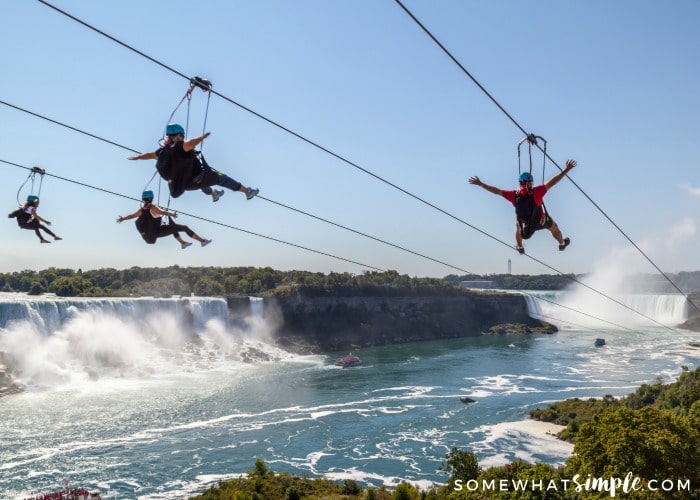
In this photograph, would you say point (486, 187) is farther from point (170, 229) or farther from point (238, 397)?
point (238, 397)

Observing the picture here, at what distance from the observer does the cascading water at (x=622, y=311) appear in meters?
96.7

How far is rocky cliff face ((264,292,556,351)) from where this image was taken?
69688 mm

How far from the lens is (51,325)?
150 feet

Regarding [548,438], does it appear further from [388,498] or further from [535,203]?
[535,203]

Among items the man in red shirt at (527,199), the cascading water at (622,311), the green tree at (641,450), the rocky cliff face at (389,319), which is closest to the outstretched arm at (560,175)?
the man in red shirt at (527,199)

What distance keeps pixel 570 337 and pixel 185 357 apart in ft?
182

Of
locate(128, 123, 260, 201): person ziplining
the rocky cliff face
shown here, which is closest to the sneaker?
locate(128, 123, 260, 201): person ziplining

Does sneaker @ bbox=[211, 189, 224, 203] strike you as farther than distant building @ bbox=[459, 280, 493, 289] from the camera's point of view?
No

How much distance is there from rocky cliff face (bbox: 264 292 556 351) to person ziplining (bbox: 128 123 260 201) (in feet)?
193

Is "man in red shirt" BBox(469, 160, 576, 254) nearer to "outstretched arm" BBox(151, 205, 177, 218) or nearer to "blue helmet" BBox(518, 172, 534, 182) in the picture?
"blue helmet" BBox(518, 172, 534, 182)

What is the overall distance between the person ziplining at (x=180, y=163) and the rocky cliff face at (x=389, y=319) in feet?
193

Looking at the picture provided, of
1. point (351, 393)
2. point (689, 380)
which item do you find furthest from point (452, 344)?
point (689, 380)

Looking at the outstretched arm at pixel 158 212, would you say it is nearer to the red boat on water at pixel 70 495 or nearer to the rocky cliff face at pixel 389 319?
the red boat on water at pixel 70 495

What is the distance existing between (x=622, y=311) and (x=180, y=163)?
4578 inches
